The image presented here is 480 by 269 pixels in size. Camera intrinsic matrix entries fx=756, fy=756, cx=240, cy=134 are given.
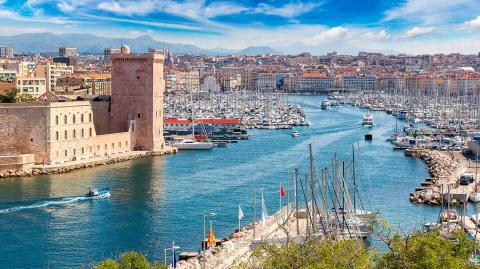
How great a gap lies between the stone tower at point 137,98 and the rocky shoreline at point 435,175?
1021 cm

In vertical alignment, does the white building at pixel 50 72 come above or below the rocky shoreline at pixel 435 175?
above

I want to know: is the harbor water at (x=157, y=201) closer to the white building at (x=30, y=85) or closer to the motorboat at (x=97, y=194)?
the motorboat at (x=97, y=194)

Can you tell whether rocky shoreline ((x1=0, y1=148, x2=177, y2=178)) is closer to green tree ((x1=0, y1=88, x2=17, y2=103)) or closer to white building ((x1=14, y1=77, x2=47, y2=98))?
green tree ((x1=0, y1=88, x2=17, y2=103))

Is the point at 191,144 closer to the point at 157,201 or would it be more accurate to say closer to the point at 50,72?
the point at 157,201

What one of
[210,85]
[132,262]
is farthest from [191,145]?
[210,85]

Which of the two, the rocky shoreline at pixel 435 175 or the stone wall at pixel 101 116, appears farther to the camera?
the stone wall at pixel 101 116

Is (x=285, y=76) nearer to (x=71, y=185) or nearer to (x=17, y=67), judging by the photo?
(x=17, y=67)

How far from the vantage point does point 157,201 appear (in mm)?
18859

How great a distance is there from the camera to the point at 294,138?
3606cm

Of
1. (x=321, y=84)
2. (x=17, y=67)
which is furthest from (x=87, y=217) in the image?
(x=321, y=84)

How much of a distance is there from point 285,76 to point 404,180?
75830 mm

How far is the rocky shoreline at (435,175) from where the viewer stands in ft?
62.4

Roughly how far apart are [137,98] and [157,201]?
10.4 m

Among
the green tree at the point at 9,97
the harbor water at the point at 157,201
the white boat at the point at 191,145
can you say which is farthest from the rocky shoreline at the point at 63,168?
A: the green tree at the point at 9,97
